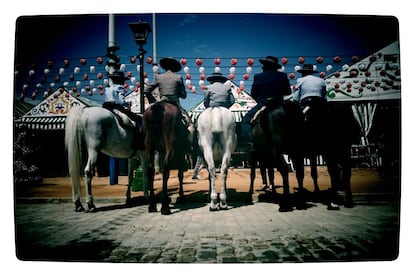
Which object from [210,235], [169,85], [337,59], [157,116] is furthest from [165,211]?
[337,59]

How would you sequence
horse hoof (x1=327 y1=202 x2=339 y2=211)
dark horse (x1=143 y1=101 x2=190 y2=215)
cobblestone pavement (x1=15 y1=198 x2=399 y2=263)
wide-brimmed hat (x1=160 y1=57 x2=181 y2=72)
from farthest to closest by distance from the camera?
dark horse (x1=143 y1=101 x2=190 y2=215) < horse hoof (x1=327 y1=202 x2=339 y2=211) < wide-brimmed hat (x1=160 y1=57 x2=181 y2=72) < cobblestone pavement (x1=15 y1=198 x2=399 y2=263)

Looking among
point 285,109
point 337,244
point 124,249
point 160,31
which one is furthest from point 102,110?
point 337,244

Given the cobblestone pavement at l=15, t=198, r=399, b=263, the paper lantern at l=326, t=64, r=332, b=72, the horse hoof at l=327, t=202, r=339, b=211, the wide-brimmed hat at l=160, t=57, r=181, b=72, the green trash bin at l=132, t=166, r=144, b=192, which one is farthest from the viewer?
the green trash bin at l=132, t=166, r=144, b=192

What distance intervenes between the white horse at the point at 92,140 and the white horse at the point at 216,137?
107 cm

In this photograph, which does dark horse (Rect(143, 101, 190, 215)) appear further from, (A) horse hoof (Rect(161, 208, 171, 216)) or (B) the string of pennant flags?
(B) the string of pennant flags

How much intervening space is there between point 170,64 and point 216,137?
1.16m

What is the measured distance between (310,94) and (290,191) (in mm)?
1340

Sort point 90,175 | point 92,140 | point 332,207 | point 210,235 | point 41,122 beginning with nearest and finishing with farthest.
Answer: point 210,235
point 41,122
point 332,207
point 90,175
point 92,140

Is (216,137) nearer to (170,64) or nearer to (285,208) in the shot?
(170,64)

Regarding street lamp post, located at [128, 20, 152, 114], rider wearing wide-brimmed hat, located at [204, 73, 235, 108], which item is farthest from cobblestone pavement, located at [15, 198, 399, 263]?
street lamp post, located at [128, 20, 152, 114]

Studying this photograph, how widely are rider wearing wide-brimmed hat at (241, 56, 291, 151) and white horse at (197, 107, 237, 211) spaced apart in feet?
0.72

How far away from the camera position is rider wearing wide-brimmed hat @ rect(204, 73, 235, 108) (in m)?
3.35

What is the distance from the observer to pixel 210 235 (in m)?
3.05

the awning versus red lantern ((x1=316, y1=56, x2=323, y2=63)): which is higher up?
red lantern ((x1=316, y1=56, x2=323, y2=63))
